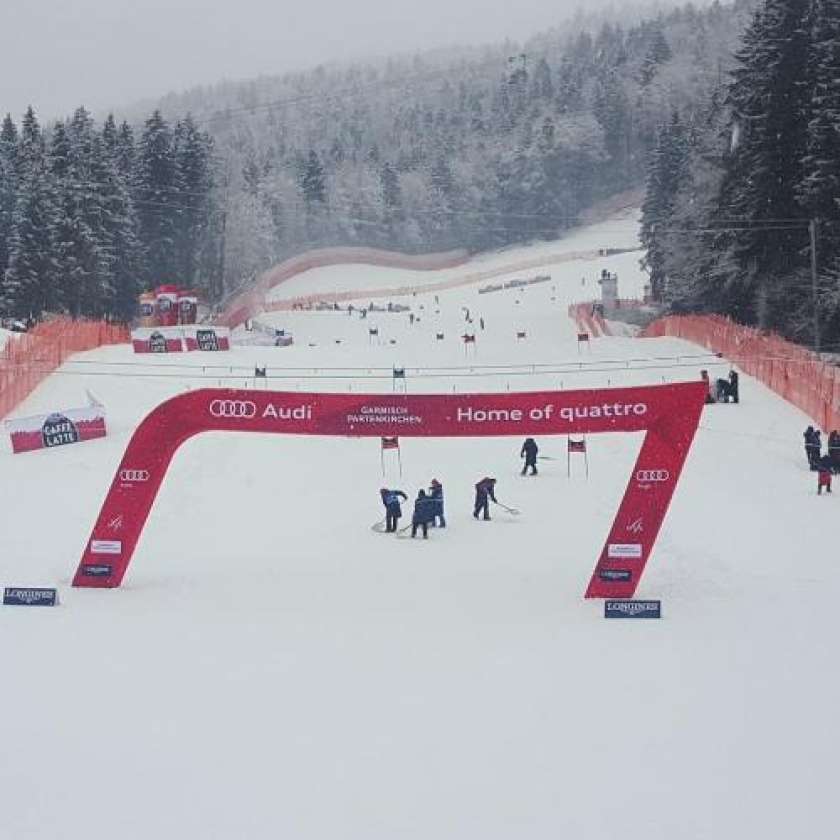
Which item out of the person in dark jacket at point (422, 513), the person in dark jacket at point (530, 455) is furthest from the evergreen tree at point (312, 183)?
the person in dark jacket at point (422, 513)

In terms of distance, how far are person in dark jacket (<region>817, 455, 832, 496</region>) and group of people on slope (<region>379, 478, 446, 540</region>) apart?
763cm

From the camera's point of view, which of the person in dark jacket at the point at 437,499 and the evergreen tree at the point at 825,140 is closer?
the person in dark jacket at the point at 437,499

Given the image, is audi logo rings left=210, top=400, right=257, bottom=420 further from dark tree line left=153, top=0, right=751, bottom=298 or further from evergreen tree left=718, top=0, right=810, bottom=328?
dark tree line left=153, top=0, right=751, bottom=298

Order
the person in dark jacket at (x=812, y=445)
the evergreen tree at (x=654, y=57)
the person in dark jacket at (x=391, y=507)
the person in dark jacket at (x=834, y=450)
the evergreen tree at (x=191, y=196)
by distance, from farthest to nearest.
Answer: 1. the evergreen tree at (x=654, y=57)
2. the evergreen tree at (x=191, y=196)
3. the person in dark jacket at (x=812, y=445)
4. the person in dark jacket at (x=834, y=450)
5. the person in dark jacket at (x=391, y=507)

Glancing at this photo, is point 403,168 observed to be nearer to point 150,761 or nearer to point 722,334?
point 722,334

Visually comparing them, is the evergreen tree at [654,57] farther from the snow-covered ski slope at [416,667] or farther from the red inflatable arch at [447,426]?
the red inflatable arch at [447,426]

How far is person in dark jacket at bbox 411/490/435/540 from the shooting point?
66.0 feet

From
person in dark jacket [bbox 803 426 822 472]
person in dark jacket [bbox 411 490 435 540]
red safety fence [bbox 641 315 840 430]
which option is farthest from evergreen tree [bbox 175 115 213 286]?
person in dark jacket [bbox 411 490 435 540]

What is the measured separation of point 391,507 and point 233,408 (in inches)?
185

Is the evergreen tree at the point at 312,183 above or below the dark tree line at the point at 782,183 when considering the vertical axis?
above

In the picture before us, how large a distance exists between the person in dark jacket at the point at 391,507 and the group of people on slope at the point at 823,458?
844 cm

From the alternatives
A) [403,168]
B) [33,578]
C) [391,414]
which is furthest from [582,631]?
[403,168]

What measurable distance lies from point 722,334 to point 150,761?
37.2 m

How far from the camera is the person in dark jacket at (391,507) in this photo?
66.9 feet
